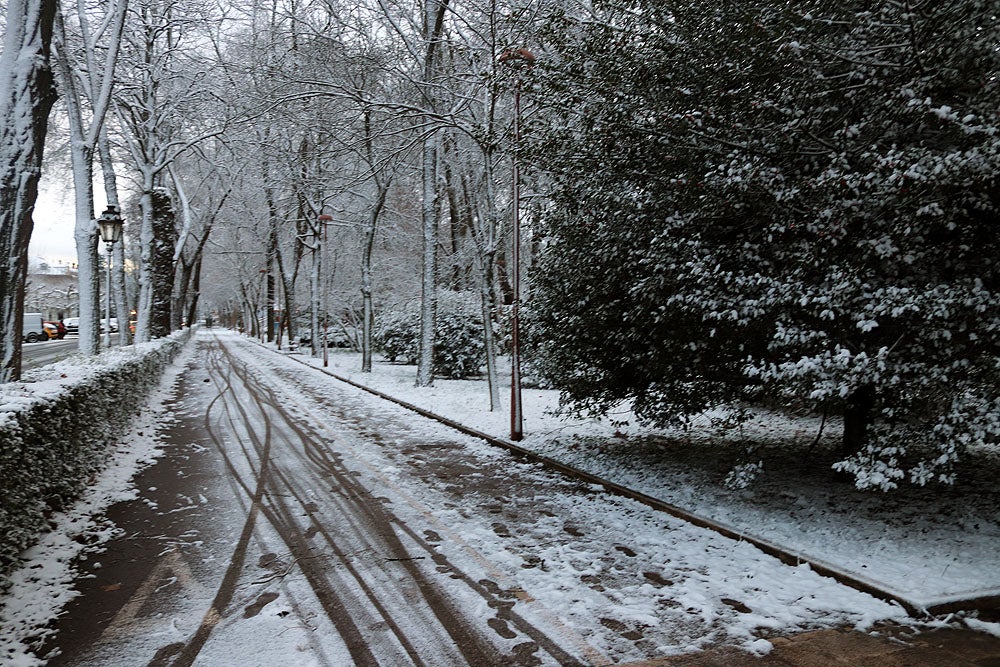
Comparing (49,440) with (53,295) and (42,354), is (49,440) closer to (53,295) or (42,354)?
(42,354)

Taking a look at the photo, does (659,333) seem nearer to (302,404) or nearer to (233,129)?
(302,404)

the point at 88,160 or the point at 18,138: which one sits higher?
the point at 88,160

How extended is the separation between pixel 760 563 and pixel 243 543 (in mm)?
4873

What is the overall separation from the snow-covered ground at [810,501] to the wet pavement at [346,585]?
92 cm

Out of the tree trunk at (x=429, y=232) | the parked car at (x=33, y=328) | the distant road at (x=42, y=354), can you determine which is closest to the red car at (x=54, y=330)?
the distant road at (x=42, y=354)

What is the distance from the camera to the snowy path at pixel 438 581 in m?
4.08

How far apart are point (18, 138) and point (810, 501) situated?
406 inches

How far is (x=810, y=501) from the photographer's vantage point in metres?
7.13

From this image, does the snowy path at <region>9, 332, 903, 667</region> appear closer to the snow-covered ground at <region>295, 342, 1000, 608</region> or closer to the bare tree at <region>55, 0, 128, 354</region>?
the snow-covered ground at <region>295, 342, 1000, 608</region>

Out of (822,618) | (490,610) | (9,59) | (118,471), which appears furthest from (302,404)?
(822,618)

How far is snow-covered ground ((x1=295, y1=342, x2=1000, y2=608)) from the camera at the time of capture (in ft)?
17.4

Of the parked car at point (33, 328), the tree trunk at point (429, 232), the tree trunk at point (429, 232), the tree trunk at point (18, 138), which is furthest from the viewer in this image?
the parked car at point (33, 328)

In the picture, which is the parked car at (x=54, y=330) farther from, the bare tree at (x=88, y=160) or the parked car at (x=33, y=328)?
the bare tree at (x=88, y=160)

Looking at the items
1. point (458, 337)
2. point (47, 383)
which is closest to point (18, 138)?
point (47, 383)
